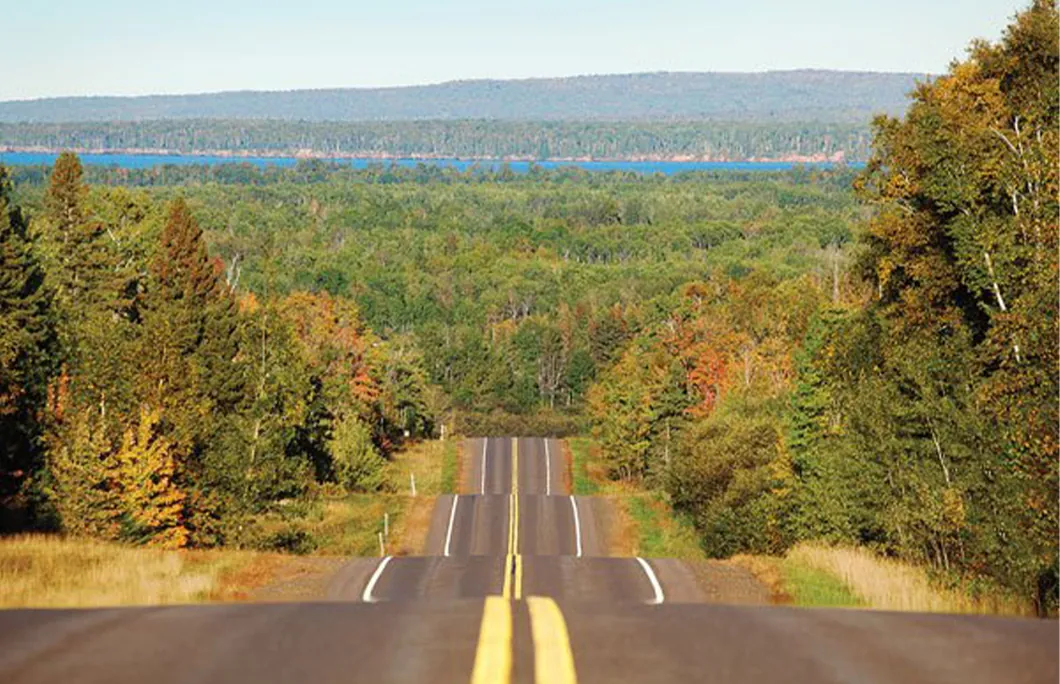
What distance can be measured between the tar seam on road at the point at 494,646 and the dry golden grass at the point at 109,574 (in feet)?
22.2

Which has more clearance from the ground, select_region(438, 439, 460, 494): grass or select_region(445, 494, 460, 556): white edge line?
select_region(445, 494, 460, 556): white edge line

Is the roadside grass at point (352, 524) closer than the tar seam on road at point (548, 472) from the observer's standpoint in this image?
Yes

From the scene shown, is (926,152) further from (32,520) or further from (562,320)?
(562,320)

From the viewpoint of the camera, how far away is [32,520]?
47.9m

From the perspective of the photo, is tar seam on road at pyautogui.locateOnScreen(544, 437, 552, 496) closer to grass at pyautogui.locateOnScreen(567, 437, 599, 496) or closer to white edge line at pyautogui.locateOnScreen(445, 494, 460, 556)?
grass at pyautogui.locateOnScreen(567, 437, 599, 496)

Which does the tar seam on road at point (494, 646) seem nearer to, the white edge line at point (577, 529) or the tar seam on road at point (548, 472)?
the white edge line at point (577, 529)

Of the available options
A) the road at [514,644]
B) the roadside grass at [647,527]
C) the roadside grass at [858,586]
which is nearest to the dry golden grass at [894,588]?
the roadside grass at [858,586]

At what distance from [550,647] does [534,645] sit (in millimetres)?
109

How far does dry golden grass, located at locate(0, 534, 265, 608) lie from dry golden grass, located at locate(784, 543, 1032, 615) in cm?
860

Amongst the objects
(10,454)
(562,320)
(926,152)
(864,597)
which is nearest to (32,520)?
(10,454)

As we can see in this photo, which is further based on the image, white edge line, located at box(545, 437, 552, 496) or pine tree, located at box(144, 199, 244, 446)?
white edge line, located at box(545, 437, 552, 496)

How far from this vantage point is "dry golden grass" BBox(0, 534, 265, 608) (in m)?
16.0

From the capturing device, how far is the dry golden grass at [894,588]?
53.7 feet

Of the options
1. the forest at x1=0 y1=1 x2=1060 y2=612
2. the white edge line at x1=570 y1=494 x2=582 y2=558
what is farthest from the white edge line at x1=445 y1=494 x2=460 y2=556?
the forest at x1=0 y1=1 x2=1060 y2=612
